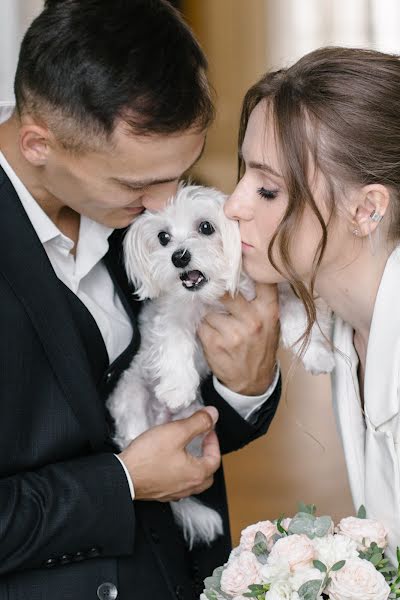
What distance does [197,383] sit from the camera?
7.29 feet

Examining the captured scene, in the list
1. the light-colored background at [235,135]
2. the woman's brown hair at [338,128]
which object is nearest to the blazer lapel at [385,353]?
the woman's brown hair at [338,128]

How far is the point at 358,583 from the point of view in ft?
4.99

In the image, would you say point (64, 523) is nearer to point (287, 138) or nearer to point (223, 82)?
→ point (287, 138)

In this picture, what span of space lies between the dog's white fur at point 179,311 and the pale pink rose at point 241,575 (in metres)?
0.57

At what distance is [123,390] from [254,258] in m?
0.50

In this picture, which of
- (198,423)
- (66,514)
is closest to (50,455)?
(66,514)

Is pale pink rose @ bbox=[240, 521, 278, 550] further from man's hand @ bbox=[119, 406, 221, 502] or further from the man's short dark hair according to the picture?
the man's short dark hair

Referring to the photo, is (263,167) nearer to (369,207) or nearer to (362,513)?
(369,207)

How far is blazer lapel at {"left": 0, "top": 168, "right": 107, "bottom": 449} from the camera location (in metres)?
1.78

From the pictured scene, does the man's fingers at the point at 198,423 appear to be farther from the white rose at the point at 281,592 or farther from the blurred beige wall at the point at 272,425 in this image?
the blurred beige wall at the point at 272,425

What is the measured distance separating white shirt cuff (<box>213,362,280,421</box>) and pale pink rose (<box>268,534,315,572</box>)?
0.56 metres

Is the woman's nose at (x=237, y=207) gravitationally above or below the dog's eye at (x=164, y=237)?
above

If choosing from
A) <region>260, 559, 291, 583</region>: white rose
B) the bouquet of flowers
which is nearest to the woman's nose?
the bouquet of flowers

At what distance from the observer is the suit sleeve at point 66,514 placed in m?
1.72
